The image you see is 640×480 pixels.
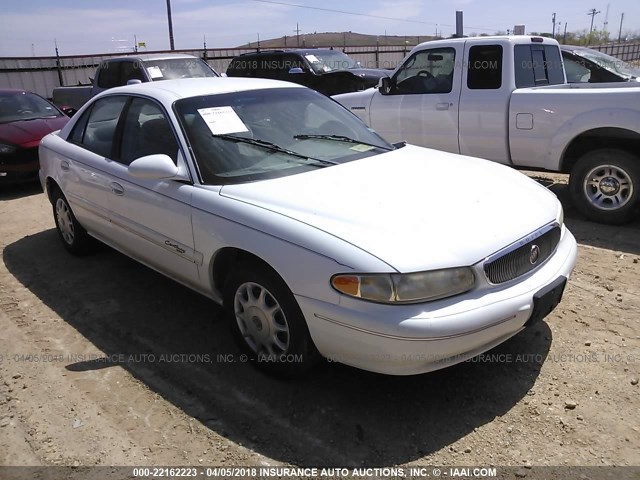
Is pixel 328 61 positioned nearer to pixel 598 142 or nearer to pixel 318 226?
pixel 598 142

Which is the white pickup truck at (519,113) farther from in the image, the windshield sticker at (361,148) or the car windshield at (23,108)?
the car windshield at (23,108)

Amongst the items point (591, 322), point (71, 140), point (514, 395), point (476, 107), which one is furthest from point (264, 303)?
point (476, 107)

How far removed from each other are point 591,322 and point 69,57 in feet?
63.4

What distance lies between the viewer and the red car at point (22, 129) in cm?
803

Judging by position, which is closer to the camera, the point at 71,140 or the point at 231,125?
the point at 231,125

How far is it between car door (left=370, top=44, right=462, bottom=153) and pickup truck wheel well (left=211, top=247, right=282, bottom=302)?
419 centimetres

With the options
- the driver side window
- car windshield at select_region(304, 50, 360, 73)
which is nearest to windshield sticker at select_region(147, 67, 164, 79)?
car windshield at select_region(304, 50, 360, 73)

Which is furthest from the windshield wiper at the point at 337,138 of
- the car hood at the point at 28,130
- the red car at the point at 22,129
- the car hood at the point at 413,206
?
the car hood at the point at 28,130

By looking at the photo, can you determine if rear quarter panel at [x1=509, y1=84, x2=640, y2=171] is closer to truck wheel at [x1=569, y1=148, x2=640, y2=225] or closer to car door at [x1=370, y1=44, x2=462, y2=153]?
truck wheel at [x1=569, y1=148, x2=640, y2=225]

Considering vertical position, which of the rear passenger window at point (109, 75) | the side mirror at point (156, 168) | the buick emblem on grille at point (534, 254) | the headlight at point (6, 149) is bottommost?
the headlight at point (6, 149)

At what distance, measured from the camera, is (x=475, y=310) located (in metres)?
2.59

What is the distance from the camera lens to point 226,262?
3.30 m

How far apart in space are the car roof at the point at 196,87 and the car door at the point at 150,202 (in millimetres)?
90

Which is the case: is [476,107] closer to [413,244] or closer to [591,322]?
[591,322]
